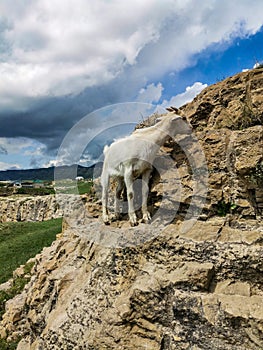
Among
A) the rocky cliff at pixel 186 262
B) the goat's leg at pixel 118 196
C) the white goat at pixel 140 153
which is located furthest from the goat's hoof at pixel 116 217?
the white goat at pixel 140 153

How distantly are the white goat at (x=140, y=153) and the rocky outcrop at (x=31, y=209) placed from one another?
31.5 metres

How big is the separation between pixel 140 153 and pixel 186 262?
2.91 metres

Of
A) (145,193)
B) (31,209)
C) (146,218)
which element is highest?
(145,193)

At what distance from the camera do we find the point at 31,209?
4244cm

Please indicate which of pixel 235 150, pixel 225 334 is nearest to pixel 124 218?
pixel 235 150

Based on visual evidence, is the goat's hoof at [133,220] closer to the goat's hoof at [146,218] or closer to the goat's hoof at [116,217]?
the goat's hoof at [146,218]

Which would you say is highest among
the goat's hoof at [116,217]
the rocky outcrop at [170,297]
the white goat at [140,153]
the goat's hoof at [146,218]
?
the white goat at [140,153]

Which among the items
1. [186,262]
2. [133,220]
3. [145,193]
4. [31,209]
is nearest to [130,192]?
[145,193]

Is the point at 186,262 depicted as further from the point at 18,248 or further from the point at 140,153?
the point at 18,248

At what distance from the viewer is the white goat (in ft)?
25.3

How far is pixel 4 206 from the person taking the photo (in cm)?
4556

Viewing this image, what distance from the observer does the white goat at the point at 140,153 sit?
771 centimetres

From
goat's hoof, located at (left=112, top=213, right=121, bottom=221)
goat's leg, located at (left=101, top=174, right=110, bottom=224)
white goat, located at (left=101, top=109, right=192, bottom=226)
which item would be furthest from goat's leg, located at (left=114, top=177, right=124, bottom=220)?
white goat, located at (left=101, top=109, right=192, bottom=226)

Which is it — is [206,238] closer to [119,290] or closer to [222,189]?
[222,189]
